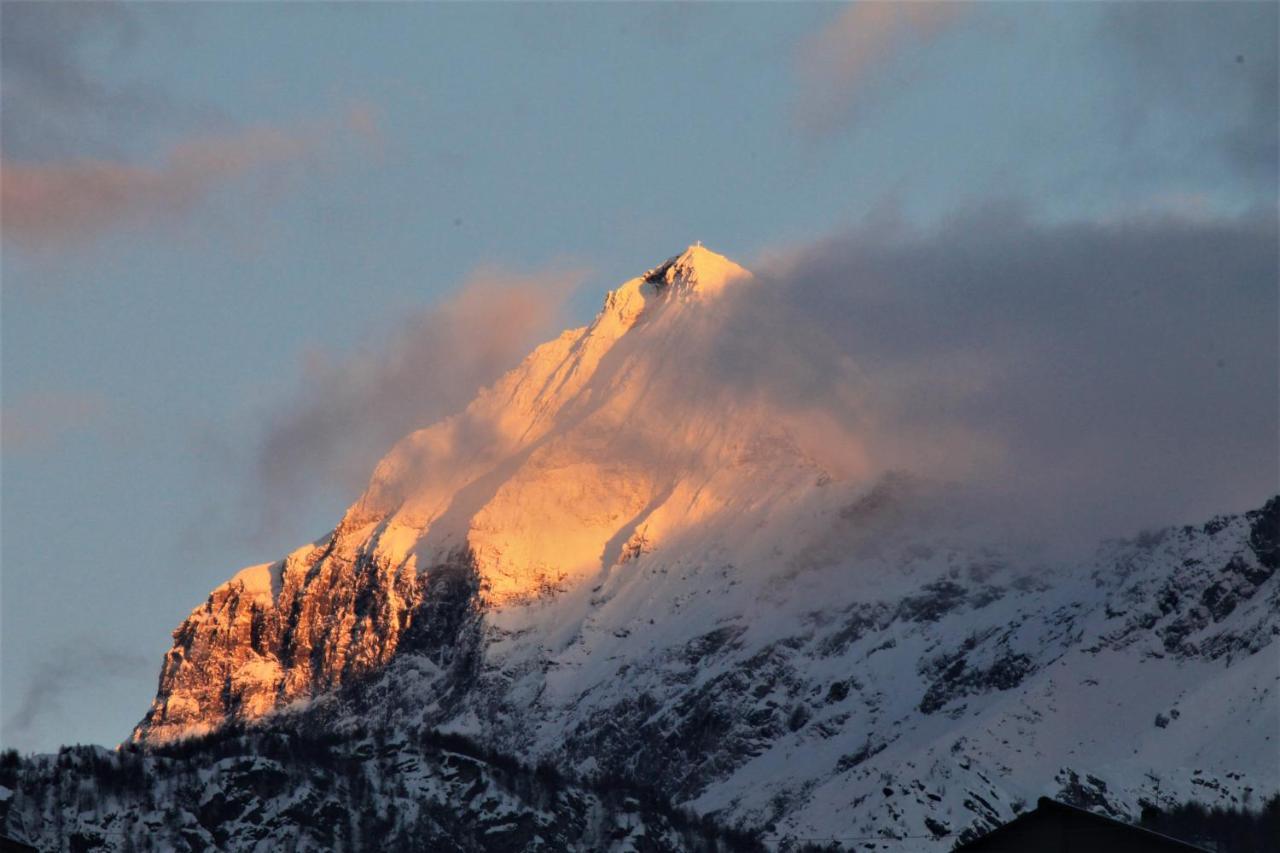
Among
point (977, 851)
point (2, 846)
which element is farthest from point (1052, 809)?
point (2, 846)

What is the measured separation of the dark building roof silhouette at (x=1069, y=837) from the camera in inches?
3489

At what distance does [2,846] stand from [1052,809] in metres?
38.9

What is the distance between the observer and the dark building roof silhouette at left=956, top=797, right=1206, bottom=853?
8862 cm

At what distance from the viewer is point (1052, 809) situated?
3546 inches

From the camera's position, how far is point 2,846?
10494 cm

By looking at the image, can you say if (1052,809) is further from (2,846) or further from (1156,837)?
(2,846)

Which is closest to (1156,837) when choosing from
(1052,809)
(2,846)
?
(1052,809)

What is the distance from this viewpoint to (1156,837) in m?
88.8

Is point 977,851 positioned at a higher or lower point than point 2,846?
lower

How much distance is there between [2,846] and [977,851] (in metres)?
36.6

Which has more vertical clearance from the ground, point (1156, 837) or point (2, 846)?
point (2, 846)

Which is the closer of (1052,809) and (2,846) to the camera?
(1052,809)

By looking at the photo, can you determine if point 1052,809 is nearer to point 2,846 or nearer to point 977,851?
point 977,851

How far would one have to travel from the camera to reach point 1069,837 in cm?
8969
